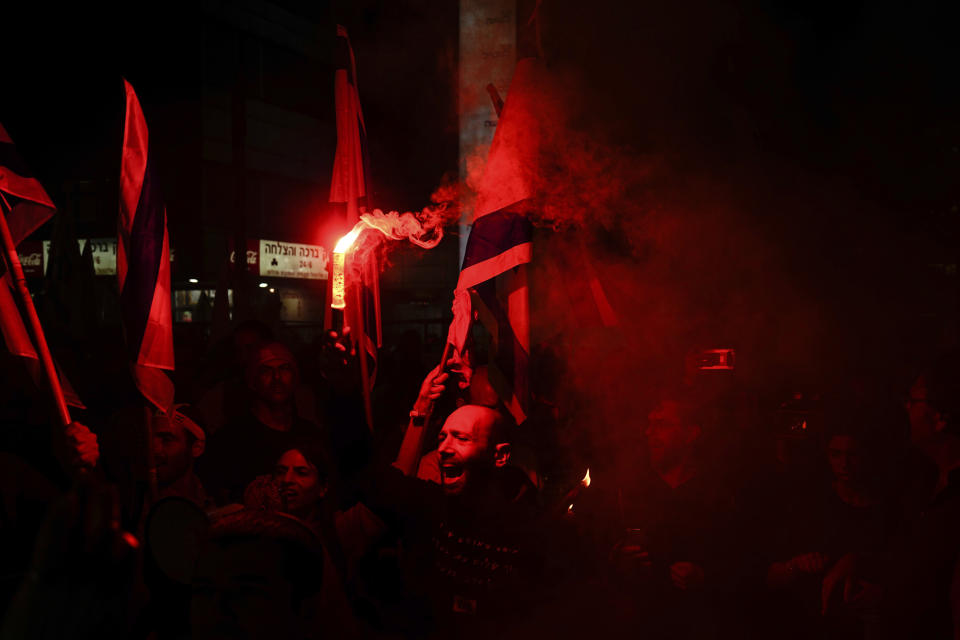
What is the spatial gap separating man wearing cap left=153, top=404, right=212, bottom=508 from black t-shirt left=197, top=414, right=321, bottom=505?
0.06m

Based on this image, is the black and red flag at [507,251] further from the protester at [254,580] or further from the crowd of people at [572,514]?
the protester at [254,580]

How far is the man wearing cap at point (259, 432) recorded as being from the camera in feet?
11.9

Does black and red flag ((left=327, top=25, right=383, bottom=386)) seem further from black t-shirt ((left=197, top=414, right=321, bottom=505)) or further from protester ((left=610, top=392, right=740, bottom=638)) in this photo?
protester ((left=610, top=392, right=740, bottom=638))

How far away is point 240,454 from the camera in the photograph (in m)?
3.70

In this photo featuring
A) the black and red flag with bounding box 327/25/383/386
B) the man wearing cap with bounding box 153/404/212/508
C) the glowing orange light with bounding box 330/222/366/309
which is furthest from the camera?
the black and red flag with bounding box 327/25/383/386

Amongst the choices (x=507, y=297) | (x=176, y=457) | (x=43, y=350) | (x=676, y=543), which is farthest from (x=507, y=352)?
(x=43, y=350)

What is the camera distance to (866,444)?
3.36m

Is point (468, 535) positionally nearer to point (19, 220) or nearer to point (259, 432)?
point (259, 432)

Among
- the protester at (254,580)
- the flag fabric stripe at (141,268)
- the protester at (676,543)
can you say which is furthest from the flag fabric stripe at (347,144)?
the protester at (254,580)

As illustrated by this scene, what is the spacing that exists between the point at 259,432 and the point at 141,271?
94cm

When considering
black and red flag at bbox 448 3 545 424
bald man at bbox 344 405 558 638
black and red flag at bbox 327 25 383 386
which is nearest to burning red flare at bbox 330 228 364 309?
black and red flag at bbox 327 25 383 386

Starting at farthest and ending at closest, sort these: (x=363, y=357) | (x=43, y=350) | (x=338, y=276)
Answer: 1. (x=363, y=357)
2. (x=338, y=276)
3. (x=43, y=350)

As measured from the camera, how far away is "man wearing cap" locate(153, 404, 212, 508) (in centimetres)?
352

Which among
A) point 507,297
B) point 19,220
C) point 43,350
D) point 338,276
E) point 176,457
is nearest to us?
point 43,350
